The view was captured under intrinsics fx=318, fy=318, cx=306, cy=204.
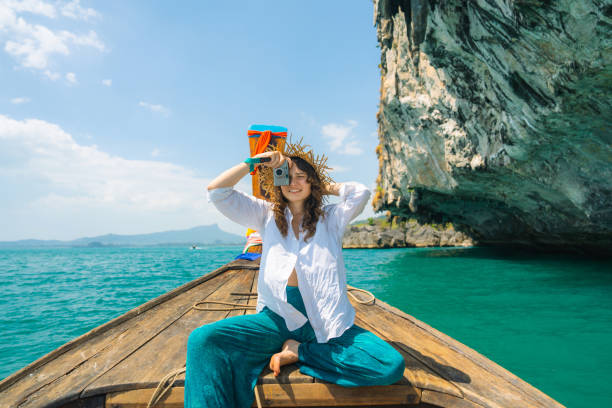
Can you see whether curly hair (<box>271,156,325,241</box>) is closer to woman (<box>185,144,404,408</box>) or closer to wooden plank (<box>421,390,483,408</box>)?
woman (<box>185,144,404,408</box>)

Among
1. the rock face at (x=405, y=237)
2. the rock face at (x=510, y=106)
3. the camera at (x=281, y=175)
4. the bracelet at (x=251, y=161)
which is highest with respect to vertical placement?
the rock face at (x=510, y=106)

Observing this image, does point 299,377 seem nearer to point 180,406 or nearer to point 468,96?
point 180,406

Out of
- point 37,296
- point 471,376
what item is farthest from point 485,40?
point 37,296

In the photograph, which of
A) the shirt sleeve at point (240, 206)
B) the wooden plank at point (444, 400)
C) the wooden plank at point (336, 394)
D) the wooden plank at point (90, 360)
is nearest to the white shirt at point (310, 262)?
the shirt sleeve at point (240, 206)

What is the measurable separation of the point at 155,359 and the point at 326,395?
1.07m

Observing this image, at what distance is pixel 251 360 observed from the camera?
69.2 inches

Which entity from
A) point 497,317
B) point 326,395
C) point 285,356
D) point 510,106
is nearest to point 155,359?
point 285,356

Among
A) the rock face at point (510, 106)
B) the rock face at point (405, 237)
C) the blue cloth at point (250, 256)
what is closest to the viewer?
the blue cloth at point (250, 256)

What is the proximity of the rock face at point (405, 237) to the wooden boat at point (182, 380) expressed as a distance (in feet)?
119

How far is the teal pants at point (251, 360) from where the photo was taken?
5.10ft

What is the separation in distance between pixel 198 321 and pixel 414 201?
59.7 feet

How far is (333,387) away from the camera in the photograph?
1681 mm

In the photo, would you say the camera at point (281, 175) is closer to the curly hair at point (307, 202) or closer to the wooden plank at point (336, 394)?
the curly hair at point (307, 202)

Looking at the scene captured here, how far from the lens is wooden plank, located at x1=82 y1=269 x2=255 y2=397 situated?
1644mm
